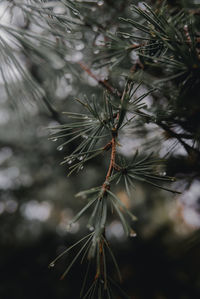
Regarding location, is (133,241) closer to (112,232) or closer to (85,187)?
(112,232)

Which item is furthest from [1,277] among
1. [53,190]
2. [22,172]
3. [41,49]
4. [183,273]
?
[41,49]

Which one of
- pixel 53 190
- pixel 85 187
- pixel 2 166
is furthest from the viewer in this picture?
pixel 53 190

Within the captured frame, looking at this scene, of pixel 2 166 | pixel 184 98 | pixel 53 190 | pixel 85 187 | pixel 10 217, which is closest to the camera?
pixel 184 98

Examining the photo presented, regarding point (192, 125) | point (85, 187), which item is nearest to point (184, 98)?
point (192, 125)

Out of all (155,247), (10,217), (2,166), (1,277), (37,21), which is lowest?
(1,277)

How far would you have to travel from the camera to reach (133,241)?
229 centimetres

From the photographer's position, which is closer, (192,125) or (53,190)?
(192,125)

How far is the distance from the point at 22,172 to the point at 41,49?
1428mm

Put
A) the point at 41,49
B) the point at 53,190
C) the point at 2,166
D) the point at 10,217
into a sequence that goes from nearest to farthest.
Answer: the point at 41,49, the point at 2,166, the point at 53,190, the point at 10,217

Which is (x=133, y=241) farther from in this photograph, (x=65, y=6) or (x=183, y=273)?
(x=65, y=6)

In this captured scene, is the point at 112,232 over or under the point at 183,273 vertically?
over

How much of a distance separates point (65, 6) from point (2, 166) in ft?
5.34

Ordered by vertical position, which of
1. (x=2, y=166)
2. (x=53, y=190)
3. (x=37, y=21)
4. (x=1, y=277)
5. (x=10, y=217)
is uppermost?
(x=37, y=21)

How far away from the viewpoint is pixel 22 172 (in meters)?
1.75
